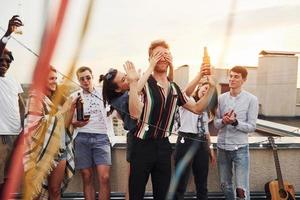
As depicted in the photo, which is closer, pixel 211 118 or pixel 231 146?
pixel 231 146

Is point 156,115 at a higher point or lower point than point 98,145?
higher

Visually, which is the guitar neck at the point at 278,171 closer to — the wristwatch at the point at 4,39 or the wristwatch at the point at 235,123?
the wristwatch at the point at 235,123

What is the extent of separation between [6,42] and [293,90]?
9.87 feet

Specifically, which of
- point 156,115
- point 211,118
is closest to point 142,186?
point 156,115

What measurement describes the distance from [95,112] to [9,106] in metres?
0.54

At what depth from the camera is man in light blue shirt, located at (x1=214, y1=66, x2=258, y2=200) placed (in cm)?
263

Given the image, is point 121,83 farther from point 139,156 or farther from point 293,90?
point 293,90

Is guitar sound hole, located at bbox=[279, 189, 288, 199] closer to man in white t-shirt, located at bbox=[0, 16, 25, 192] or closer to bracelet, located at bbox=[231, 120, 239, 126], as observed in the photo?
bracelet, located at bbox=[231, 120, 239, 126]

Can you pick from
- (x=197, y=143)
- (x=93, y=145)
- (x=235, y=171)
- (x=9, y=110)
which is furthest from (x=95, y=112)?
(x=235, y=171)

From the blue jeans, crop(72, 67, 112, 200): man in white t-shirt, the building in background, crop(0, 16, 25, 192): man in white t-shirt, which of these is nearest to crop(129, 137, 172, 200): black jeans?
the building in background

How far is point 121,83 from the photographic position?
235 centimetres

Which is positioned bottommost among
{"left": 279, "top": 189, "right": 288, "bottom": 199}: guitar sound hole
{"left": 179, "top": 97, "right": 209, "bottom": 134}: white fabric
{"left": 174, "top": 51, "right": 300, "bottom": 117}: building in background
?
{"left": 279, "top": 189, "right": 288, "bottom": 199}: guitar sound hole

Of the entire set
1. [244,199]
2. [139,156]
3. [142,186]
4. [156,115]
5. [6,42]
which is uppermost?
[6,42]

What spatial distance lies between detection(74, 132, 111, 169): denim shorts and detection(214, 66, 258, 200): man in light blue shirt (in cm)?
75
